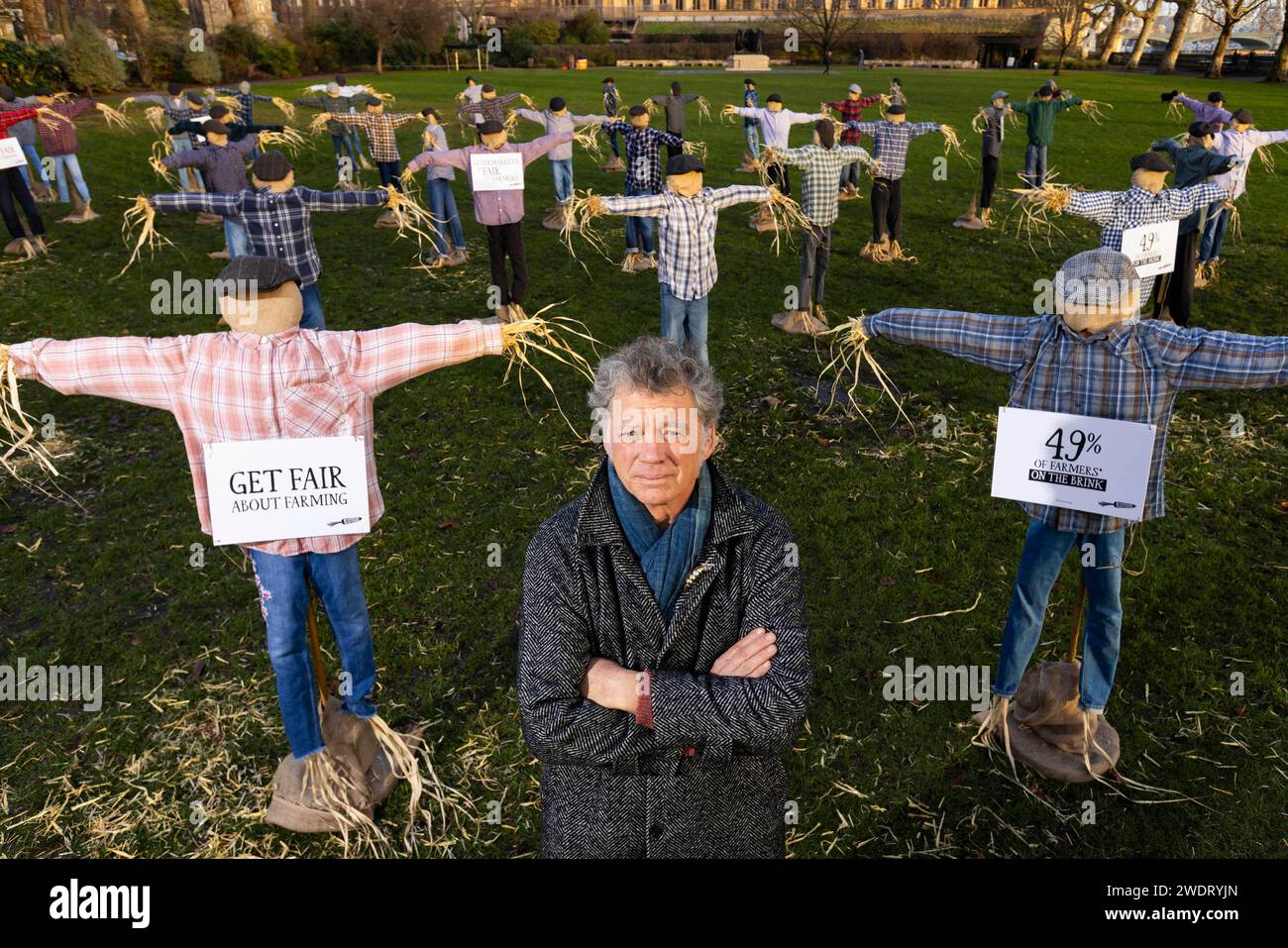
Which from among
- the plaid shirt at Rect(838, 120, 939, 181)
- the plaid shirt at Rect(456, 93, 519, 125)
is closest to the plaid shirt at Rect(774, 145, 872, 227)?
the plaid shirt at Rect(838, 120, 939, 181)

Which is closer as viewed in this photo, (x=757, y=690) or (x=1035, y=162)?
(x=757, y=690)

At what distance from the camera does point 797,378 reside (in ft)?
36.1

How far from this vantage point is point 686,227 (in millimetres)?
9375

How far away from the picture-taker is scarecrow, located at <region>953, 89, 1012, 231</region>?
16.5 metres

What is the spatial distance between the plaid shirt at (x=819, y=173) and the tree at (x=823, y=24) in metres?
51.9

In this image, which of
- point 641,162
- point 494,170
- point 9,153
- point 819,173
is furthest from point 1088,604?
point 9,153

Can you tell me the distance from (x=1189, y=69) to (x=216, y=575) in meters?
71.9

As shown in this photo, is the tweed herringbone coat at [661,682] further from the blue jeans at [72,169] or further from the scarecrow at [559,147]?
the blue jeans at [72,169]

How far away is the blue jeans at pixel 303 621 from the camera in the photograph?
448 centimetres

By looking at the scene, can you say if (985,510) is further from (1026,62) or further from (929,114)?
(1026,62)

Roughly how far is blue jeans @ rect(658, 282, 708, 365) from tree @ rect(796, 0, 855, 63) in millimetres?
55285

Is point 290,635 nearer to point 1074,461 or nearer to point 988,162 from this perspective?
point 1074,461

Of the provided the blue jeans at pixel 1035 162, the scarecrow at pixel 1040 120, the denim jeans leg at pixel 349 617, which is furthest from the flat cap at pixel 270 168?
the blue jeans at pixel 1035 162

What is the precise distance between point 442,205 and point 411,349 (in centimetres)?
1205
